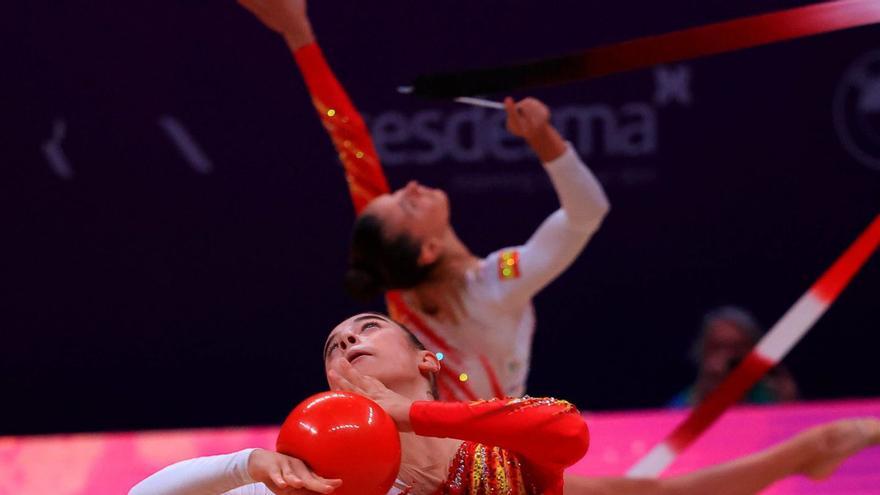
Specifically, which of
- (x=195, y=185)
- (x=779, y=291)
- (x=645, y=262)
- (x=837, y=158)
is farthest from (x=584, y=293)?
(x=195, y=185)

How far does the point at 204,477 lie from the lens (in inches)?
83.5

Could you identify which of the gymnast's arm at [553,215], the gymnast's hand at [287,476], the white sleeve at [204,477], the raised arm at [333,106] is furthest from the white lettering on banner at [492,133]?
the gymnast's hand at [287,476]

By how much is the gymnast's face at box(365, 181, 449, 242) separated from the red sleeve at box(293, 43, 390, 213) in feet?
0.28

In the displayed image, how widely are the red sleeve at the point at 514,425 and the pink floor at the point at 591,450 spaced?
100cm

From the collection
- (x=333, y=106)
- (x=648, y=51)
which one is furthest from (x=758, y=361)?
(x=333, y=106)

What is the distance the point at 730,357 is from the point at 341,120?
139 cm

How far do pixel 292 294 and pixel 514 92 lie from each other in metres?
0.95

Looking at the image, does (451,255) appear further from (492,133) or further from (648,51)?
(492,133)

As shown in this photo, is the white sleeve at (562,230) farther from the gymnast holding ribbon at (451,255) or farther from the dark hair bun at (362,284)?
the dark hair bun at (362,284)

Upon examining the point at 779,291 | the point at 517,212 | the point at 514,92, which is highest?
the point at 514,92

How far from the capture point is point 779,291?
450cm

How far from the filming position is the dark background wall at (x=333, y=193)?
4367 millimetres

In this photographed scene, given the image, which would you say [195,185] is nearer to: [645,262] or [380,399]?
[645,262]

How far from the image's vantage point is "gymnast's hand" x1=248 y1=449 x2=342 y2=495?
2.02 meters
